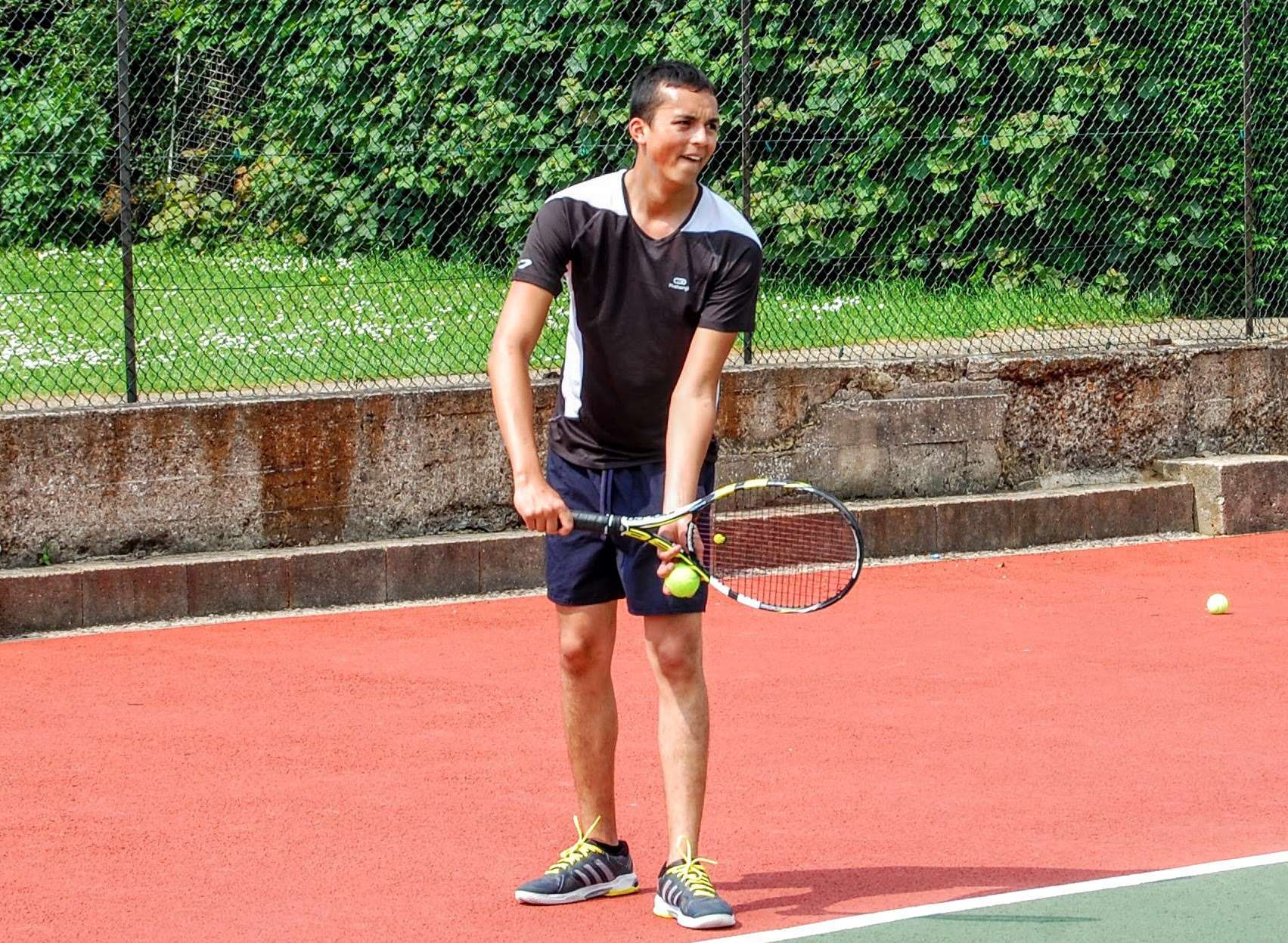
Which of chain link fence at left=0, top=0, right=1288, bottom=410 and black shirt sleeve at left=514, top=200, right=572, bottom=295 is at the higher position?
chain link fence at left=0, top=0, right=1288, bottom=410

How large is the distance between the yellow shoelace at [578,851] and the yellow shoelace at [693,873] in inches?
9.7

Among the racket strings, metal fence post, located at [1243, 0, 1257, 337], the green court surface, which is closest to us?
the green court surface

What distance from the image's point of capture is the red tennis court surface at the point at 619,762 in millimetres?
4891

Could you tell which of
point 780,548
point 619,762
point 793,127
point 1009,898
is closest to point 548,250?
point 780,548

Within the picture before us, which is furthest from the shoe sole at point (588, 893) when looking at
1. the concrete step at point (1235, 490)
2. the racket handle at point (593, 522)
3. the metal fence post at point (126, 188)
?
the concrete step at point (1235, 490)

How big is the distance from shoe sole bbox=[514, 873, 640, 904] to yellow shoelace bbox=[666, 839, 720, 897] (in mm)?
223

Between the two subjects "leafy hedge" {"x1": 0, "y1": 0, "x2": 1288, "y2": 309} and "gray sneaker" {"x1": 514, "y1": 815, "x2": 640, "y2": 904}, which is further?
"leafy hedge" {"x1": 0, "y1": 0, "x2": 1288, "y2": 309}

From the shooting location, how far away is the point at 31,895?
489 centimetres

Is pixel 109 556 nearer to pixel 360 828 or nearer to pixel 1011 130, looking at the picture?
pixel 360 828

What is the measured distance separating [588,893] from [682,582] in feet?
2.81

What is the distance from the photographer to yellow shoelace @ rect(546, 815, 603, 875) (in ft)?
15.8

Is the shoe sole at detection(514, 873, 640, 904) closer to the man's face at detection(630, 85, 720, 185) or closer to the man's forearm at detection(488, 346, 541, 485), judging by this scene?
A: the man's forearm at detection(488, 346, 541, 485)

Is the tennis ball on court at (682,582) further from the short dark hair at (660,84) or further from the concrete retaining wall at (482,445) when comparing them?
the concrete retaining wall at (482,445)

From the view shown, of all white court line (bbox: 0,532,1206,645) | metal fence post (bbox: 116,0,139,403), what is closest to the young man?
white court line (bbox: 0,532,1206,645)
